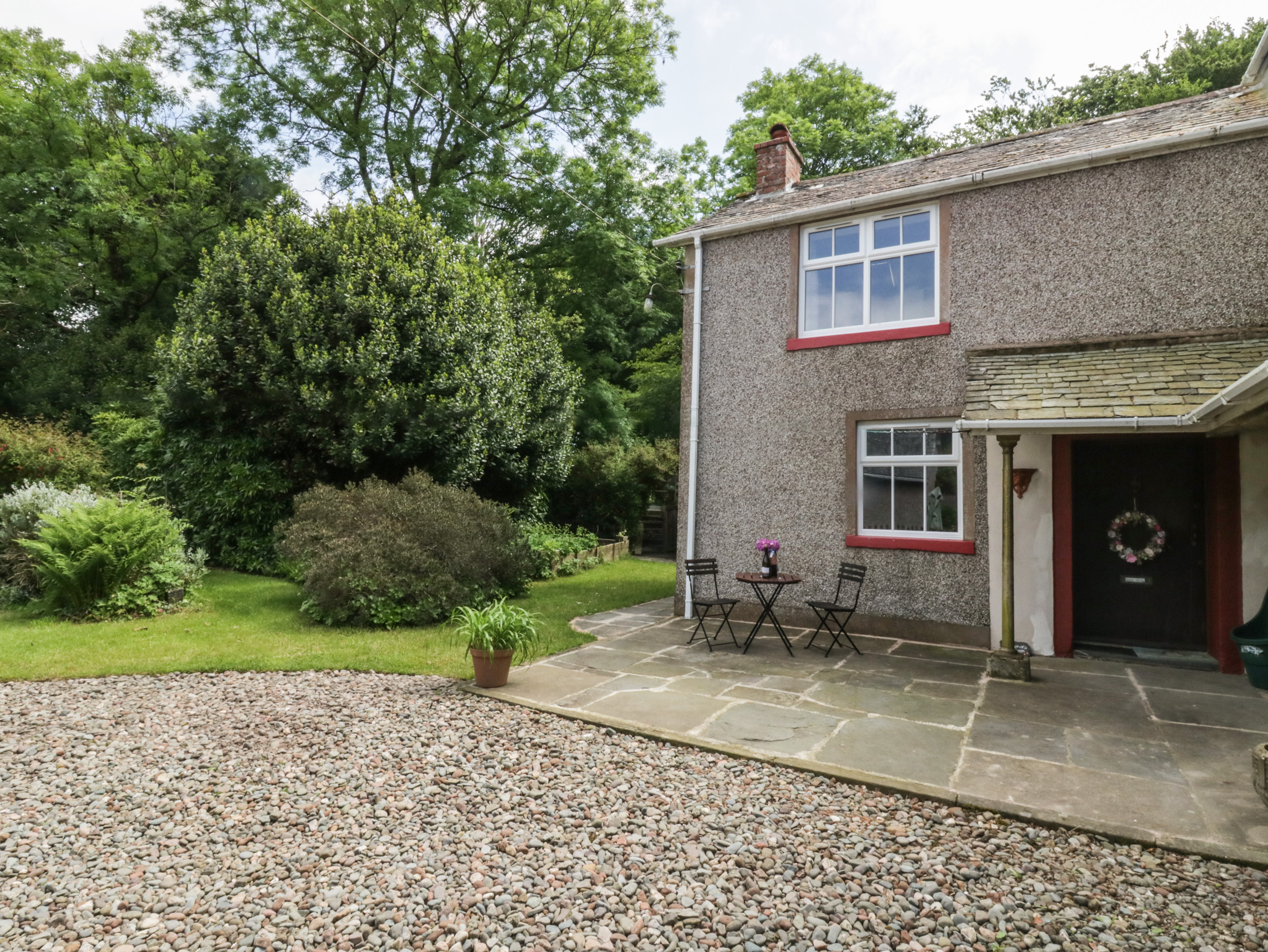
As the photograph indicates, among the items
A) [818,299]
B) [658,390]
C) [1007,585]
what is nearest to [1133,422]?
[1007,585]

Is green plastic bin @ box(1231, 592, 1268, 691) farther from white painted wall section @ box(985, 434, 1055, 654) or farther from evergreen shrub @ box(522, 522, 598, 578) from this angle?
evergreen shrub @ box(522, 522, 598, 578)

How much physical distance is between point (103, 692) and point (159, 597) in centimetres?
386

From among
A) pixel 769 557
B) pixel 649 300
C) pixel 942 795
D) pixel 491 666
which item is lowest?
pixel 942 795

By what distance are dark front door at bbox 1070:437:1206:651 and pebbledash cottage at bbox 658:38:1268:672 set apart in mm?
19

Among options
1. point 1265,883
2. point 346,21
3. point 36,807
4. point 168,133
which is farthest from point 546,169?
point 1265,883

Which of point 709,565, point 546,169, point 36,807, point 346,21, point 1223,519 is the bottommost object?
point 36,807

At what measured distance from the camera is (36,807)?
3.77 metres

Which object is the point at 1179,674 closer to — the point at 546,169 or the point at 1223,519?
the point at 1223,519

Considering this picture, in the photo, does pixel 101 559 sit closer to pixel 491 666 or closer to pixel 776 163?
pixel 491 666

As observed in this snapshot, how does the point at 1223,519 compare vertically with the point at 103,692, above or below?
above

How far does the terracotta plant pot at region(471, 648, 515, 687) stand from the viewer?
5.91 meters

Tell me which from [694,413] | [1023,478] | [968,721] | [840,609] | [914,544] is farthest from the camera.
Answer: [694,413]

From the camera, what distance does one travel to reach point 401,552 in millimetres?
8719

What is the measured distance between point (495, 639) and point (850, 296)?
610 cm
